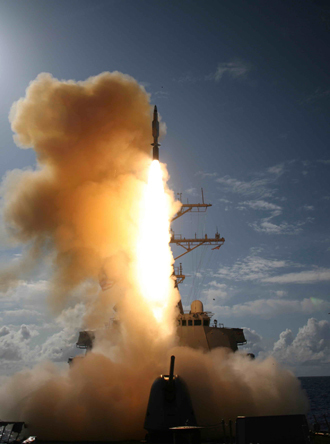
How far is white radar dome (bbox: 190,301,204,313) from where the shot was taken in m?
31.3

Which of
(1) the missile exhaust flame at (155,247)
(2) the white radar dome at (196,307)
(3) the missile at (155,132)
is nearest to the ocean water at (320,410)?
(1) the missile exhaust flame at (155,247)

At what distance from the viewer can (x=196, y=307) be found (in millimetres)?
31469

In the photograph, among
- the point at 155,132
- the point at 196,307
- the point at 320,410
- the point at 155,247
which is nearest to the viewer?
the point at 155,247

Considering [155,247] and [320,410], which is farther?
[320,410]

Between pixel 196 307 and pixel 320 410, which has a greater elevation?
pixel 196 307

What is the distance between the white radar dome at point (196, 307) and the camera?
103 ft

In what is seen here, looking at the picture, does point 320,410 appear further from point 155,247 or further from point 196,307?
point 155,247

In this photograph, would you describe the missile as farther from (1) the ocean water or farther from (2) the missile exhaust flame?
(1) the ocean water

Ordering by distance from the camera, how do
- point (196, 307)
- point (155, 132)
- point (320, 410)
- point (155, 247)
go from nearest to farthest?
point (155, 247) < point (155, 132) < point (196, 307) < point (320, 410)

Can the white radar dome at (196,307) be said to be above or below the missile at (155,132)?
below

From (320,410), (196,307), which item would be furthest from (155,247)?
(320,410)

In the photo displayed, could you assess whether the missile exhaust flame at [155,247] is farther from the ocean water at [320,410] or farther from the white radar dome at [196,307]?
the ocean water at [320,410]

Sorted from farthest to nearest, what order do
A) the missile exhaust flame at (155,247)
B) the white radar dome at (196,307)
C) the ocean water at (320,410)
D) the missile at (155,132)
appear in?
the white radar dome at (196,307), the ocean water at (320,410), the missile at (155,132), the missile exhaust flame at (155,247)

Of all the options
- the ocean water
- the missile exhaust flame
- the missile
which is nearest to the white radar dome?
the missile exhaust flame
